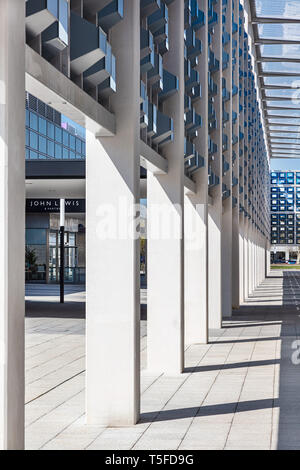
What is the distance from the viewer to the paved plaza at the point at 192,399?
8.62 metres

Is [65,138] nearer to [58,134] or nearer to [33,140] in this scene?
[58,134]

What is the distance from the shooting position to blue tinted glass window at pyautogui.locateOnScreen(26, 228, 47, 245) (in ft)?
167

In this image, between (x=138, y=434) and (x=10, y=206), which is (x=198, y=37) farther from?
(x=10, y=206)

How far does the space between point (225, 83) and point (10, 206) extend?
21.2 metres

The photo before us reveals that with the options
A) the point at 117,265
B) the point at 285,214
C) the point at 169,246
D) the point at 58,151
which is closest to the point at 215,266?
the point at 169,246

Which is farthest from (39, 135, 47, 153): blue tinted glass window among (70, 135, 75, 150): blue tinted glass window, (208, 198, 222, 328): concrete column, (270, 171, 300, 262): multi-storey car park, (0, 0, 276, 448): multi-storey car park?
(270, 171, 300, 262): multi-storey car park

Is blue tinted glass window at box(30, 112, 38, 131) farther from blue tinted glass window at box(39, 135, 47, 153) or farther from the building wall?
the building wall

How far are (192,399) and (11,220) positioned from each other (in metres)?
6.70

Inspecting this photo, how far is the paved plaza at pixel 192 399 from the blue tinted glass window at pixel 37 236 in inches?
1258

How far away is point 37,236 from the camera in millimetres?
51188

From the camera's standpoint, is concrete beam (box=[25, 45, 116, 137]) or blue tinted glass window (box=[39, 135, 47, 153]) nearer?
concrete beam (box=[25, 45, 116, 137])

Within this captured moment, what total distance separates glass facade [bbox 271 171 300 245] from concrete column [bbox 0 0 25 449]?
162449 mm

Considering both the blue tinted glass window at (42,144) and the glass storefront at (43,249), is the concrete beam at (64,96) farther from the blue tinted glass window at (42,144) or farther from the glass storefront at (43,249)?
the blue tinted glass window at (42,144)

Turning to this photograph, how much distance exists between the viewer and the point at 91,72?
8.34m
